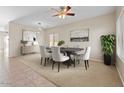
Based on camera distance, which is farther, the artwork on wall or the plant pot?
the artwork on wall

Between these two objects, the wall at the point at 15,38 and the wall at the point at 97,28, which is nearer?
the wall at the point at 97,28

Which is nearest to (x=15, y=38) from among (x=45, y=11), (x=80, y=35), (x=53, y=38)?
(x=53, y=38)

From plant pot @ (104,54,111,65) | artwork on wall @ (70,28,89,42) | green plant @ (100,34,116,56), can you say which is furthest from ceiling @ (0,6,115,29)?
plant pot @ (104,54,111,65)

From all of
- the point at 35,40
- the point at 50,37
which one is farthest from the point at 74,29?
the point at 35,40

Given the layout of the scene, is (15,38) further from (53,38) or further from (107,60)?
(107,60)

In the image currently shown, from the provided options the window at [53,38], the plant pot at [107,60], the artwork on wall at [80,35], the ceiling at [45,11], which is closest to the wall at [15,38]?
the window at [53,38]

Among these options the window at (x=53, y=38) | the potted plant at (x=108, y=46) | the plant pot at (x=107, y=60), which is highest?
the window at (x=53, y=38)

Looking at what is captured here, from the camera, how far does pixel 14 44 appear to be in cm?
620

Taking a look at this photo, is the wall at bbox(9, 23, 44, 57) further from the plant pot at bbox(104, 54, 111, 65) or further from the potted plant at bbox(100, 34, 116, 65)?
the plant pot at bbox(104, 54, 111, 65)

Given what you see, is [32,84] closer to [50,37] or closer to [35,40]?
[50,37]

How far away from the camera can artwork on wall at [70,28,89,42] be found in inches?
186

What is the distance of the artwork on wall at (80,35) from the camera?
4.73 metres

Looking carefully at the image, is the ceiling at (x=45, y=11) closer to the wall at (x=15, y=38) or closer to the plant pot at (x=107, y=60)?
the wall at (x=15, y=38)

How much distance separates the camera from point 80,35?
493 cm
